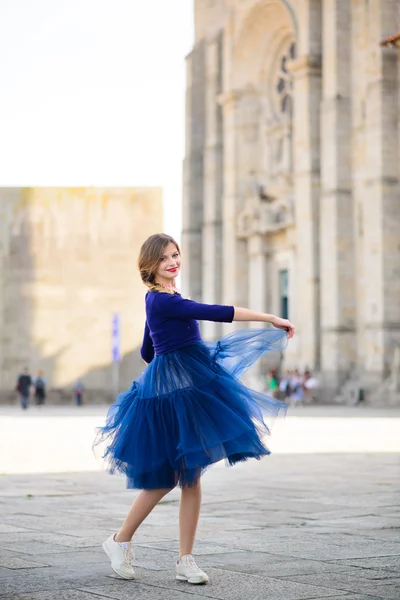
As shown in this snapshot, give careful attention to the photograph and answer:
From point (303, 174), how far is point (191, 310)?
3596 centimetres

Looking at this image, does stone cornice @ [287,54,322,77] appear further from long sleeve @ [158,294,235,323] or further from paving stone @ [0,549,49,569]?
paving stone @ [0,549,49,569]

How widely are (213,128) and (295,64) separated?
9.59 meters

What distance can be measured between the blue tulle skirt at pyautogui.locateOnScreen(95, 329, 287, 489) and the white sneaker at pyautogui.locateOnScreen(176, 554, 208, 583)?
37 centimetres

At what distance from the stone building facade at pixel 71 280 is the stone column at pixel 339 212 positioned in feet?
30.1

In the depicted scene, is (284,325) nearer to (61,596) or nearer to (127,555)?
(127,555)

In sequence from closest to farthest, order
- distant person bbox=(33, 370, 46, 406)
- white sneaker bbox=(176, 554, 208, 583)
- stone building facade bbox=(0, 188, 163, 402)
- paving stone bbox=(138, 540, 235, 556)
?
white sneaker bbox=(176, 554, 208, 583), paving stone bbox=(138, 540, 235, 556), distant person bbox=(33, 370, 46, 406), stone building facade bbox=(0, 188, 163, 402)

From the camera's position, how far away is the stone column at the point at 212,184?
49531 mm

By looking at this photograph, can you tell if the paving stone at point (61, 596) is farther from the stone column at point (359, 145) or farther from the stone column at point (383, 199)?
the stone column at point (359, 145)

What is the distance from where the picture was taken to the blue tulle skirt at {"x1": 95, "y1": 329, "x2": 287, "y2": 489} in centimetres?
554

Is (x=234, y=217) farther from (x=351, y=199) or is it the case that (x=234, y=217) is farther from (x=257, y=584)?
(x=257, y=584)

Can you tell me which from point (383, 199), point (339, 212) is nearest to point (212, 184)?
point (339, 212)

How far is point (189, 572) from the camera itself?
208 inches

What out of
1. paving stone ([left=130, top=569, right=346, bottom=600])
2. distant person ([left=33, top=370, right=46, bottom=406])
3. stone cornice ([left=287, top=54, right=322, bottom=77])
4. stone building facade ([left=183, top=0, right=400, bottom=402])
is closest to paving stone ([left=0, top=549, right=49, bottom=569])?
paving stone ([left=130, top=569, right=346, bottom=600])

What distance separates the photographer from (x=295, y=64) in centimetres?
4119
